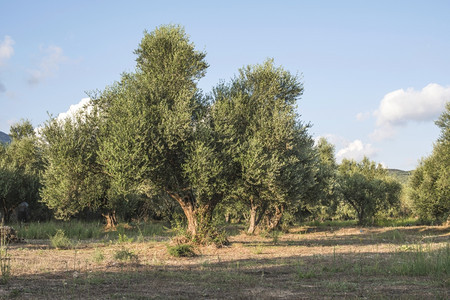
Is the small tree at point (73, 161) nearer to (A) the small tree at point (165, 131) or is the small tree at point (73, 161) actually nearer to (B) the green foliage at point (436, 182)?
(A) the small tree at point (165, 131)

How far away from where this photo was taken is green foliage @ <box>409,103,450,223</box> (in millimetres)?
44391

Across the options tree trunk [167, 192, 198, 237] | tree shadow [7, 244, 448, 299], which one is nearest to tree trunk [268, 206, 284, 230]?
tree trunk [167, 192, 198, 237]

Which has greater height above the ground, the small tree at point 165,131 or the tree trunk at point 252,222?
the small tree at point 165,131

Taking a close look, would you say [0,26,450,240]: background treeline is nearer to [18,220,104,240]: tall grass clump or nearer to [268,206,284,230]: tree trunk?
[18,220,104,240]: tall grass clump

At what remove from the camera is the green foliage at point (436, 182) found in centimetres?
4439

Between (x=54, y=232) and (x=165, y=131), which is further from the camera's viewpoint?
(x=54, y=232)

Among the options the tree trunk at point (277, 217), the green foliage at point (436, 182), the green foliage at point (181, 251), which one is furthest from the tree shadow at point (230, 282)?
the green foliage at point (436, 182)

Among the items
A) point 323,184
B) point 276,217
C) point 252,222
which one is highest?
point 323,184

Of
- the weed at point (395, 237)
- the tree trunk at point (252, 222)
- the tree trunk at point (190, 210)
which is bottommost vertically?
the weed at point (395, 237)

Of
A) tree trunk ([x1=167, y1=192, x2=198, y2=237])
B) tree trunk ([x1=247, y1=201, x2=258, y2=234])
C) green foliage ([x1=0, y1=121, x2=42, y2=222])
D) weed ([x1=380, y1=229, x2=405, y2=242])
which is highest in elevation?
green foliage ([x1=0, y1=121, x2=42, y2=222])

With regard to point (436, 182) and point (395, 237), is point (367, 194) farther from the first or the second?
point (395, 237)

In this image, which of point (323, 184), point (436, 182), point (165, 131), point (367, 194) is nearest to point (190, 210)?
point (165, 131)

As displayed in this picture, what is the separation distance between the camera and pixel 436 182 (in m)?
47.4

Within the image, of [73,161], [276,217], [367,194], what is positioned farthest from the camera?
[367,194]
